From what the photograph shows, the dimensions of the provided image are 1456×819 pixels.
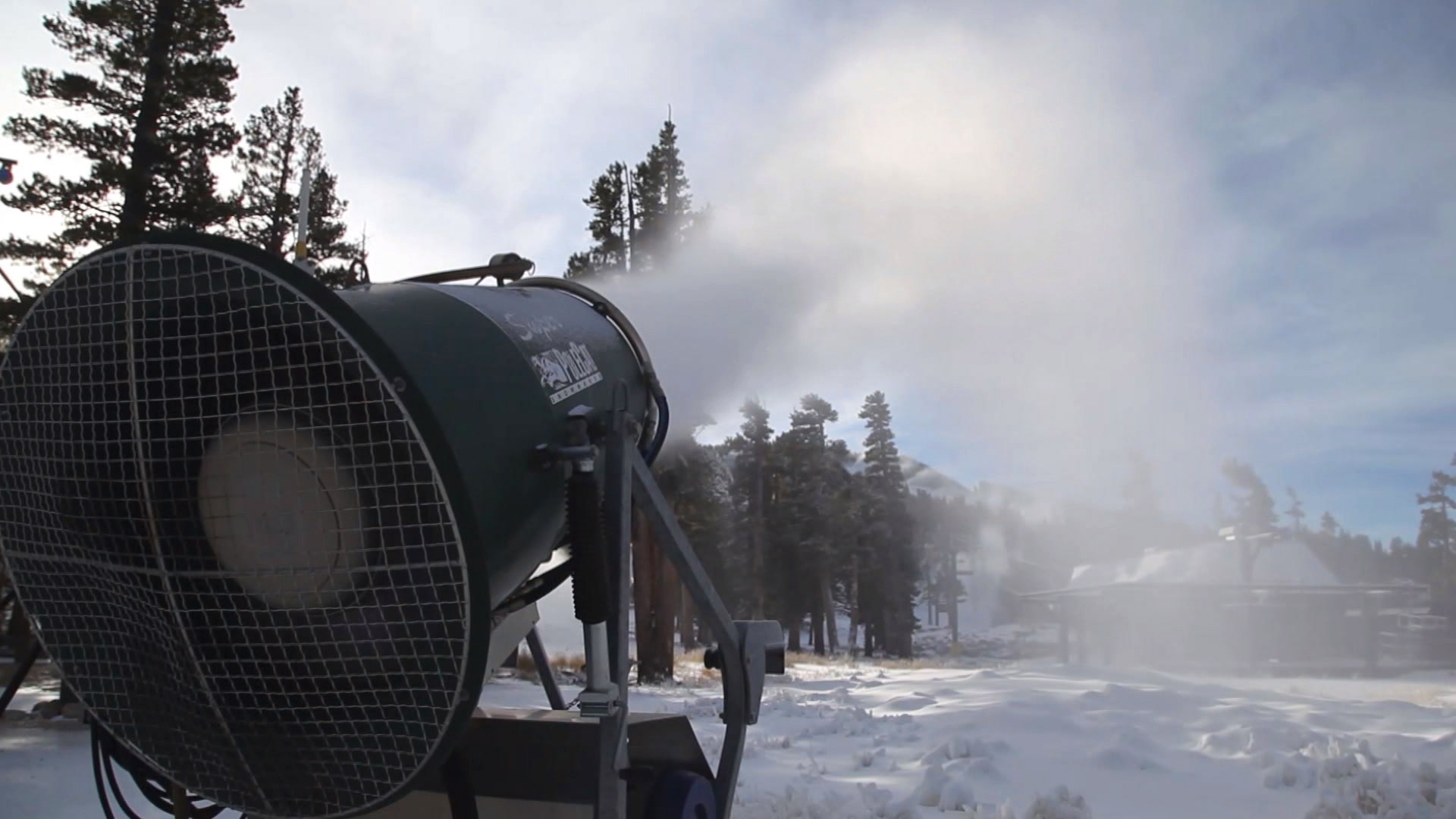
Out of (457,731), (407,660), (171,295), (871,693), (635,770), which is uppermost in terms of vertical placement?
(171,295)

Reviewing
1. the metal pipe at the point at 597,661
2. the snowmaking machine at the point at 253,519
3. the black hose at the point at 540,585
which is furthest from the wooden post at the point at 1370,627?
the snowmaking machine at the point at 253,519

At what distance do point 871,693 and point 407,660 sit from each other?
12.1m

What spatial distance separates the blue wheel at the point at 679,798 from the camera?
319cm

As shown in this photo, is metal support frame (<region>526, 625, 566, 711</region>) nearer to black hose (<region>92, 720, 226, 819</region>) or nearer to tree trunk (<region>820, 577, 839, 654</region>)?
black hose (<region>92, 720, 226, 819</region>)

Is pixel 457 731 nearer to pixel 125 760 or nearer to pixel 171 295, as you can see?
pixel 171 295

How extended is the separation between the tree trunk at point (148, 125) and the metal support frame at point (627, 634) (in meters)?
11.9

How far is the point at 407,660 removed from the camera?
90.1 inches

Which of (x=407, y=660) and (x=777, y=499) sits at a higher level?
(x=777, y=499)

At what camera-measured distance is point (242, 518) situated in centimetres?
223

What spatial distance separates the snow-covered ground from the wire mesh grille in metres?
3.95

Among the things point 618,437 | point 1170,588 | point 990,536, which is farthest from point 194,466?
point 990,536

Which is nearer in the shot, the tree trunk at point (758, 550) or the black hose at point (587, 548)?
the black hose at point (587, 548)

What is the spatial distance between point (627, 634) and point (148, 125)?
1349 centimetres

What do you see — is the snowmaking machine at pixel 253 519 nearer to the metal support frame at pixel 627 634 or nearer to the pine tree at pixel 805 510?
the metal support frame at pixel 627 634
